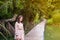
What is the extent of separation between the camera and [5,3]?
13.3 feet

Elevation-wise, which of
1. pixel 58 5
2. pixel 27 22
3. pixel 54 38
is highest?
pixel 58 5

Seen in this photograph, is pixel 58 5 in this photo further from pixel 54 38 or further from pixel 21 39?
pixel 21 39

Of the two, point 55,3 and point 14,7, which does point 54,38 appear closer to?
point 55,3

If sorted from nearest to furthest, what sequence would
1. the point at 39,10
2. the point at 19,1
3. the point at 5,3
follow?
1. the point at 5,3
2. the point at 19,1
3. the point at 39,10

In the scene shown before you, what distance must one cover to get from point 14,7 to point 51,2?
1.38 meters

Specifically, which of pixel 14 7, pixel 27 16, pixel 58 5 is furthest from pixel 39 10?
pixel 58 5

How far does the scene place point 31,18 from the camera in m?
5.84

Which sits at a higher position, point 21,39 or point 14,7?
point 14,7

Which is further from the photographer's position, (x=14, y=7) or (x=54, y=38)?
(x=54, y=38)

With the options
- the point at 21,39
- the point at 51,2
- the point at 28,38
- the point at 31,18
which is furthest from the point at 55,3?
the point at 21,39

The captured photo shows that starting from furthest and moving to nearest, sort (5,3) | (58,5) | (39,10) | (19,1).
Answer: (58,5), (39,10), (19,1), (5,3)

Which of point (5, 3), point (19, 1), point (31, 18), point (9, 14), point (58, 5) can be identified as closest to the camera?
point (5, 3)

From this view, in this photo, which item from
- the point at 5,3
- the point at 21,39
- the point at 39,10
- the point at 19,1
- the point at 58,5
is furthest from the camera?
the point at 58,5

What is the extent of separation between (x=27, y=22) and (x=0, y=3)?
4.88 feet
